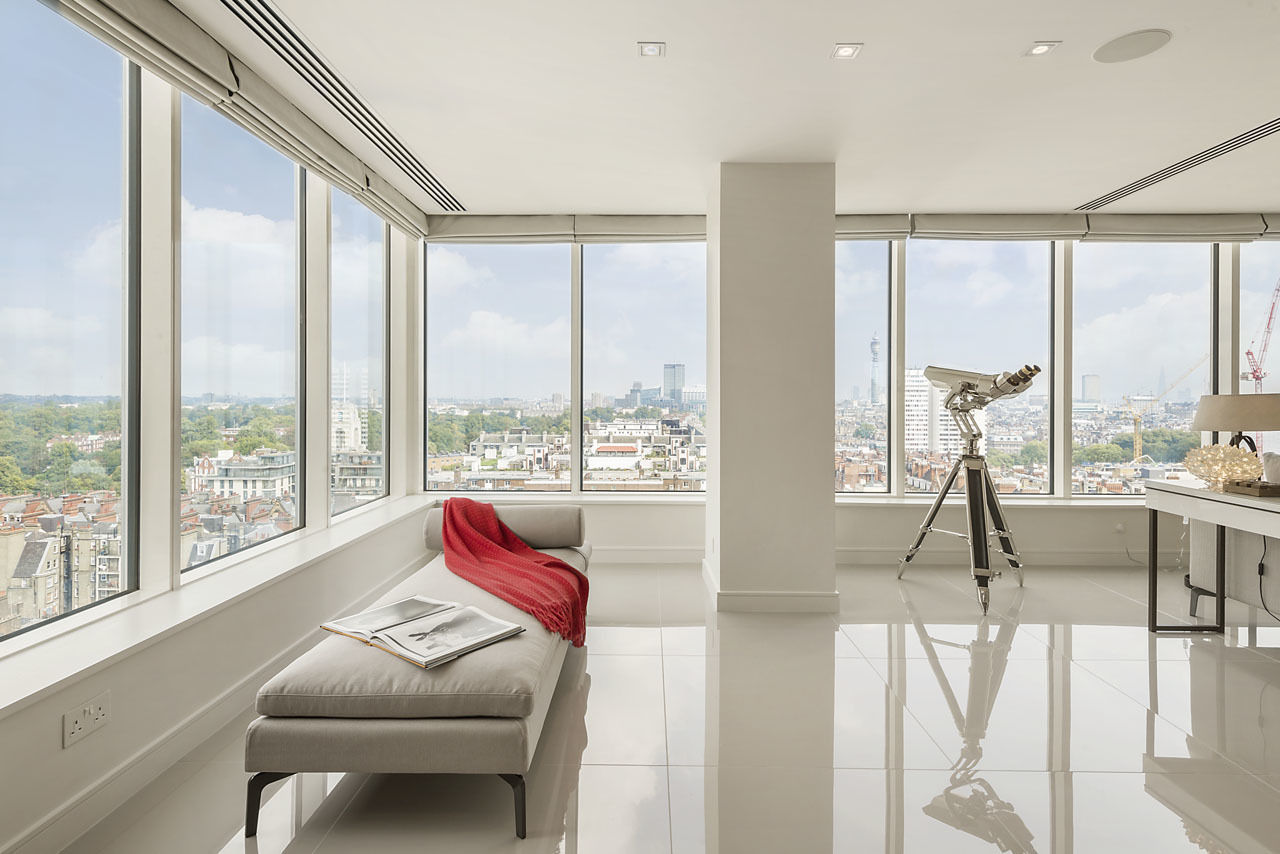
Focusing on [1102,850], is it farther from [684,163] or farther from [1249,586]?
[684,163]

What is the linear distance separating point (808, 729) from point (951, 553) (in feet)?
10.8

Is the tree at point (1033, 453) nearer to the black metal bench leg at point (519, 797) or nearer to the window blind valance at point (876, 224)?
the window blind valance at point (876, 224)

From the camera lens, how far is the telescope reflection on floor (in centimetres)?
207

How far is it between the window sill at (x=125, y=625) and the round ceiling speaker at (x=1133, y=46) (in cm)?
412

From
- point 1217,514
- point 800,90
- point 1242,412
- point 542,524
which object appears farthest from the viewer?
point 542,524

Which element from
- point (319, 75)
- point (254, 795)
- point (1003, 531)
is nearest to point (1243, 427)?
point (1003, 531)

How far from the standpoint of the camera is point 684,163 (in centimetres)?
422

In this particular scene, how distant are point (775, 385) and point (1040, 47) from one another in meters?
2.05

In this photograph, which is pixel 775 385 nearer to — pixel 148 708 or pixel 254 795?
pixel 254 795

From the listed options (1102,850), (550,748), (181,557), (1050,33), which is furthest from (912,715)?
(181,557)

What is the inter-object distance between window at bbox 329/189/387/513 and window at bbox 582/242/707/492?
1.60m

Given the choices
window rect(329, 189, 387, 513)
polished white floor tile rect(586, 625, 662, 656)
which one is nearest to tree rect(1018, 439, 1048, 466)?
polished white floor tile rect(586, 625, 662, 656)

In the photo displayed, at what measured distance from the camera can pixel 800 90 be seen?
323cm

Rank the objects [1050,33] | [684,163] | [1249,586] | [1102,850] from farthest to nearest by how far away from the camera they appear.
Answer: [684,163] → [1249,586] → [1050,33] → [1102,850]
